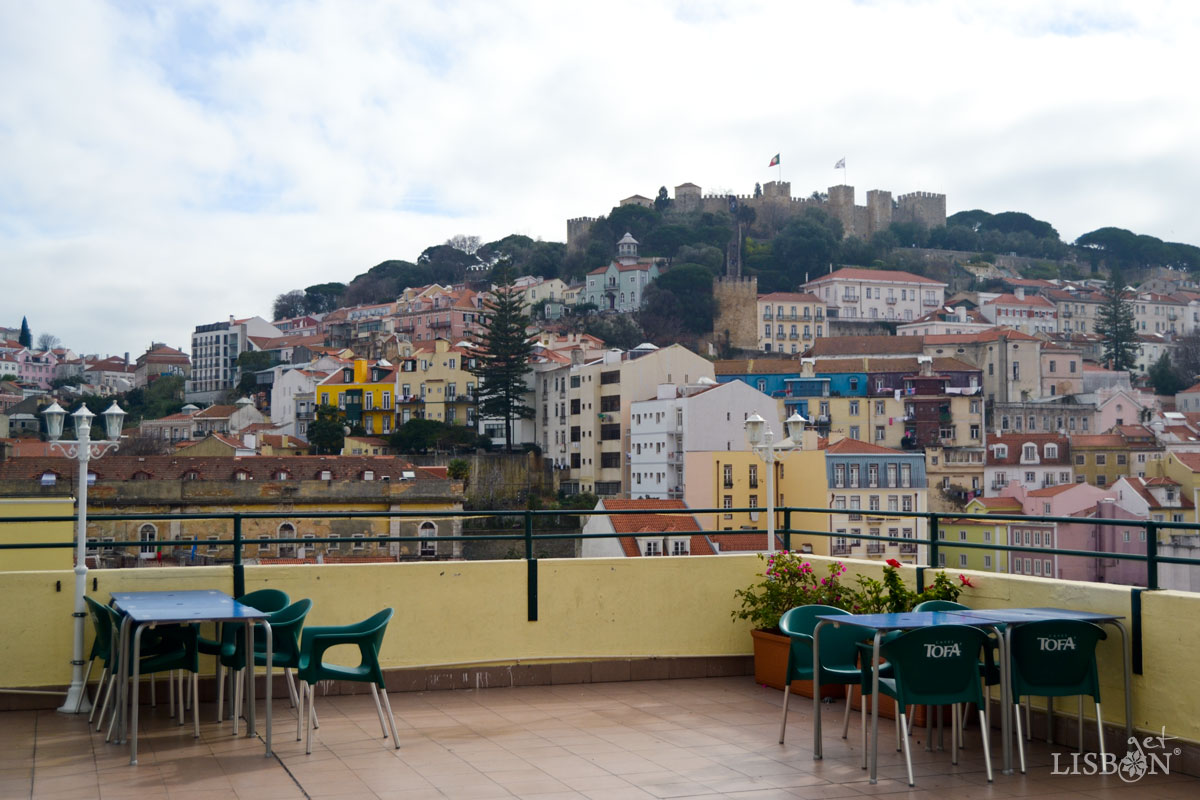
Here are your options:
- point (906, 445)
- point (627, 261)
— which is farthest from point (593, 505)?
Answer: point (627, 261)

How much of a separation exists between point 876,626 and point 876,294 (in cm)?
9516

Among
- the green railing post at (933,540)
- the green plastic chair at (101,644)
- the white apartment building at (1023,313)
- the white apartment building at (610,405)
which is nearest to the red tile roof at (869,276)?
the white apartment building at (1023,313)

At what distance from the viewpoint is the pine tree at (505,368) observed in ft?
218

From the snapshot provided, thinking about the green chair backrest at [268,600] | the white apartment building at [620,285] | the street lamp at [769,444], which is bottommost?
the green chair backrest at [268,600]

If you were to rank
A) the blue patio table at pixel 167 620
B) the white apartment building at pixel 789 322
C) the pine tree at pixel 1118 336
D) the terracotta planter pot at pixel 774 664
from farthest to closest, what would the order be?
the pine tree at pixel 1118 336
the white apartment building at pixel 789 322
the terracotta planter pot at pixel 774 664
the blue patio table at pixel 167 620

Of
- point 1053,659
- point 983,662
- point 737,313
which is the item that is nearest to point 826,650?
point 983,662

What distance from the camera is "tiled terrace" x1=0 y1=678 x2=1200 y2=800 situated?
5191 mm

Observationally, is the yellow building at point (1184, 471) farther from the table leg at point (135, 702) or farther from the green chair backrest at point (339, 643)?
the table leg at point (135, 702)

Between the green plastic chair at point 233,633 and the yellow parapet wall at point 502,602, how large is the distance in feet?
1.50

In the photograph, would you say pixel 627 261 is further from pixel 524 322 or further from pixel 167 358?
pixel 167 358

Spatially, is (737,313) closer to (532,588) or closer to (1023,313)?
(1023,313)

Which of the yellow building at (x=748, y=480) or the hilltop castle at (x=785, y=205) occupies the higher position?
the hilltop castle at (x=785, y=205)

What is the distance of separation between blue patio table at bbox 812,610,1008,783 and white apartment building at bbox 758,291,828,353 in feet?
287

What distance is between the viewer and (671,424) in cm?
5506
